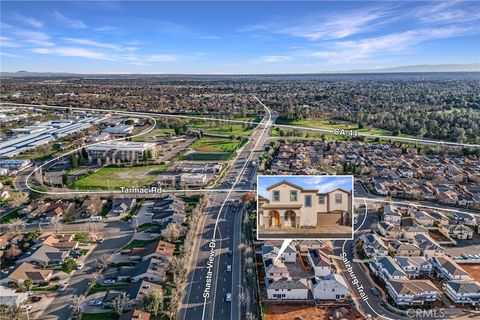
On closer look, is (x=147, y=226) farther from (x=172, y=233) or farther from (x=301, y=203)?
(x=301, y=203)

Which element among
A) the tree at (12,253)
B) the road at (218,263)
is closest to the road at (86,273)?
the tree at (12,253)

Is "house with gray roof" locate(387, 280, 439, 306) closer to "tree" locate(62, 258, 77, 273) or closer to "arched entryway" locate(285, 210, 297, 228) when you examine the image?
"arched entryway" locate(285, 210, 297, 228)

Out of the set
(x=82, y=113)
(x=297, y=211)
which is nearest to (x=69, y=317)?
(x=297, y=211)

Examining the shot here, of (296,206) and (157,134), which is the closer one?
(296,206)

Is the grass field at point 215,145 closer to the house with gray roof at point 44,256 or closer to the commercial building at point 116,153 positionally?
the commercial building at point 116,153

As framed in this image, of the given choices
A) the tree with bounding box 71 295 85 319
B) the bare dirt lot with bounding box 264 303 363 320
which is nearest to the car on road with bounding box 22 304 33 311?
the tree with bounding box 71 295 85 319

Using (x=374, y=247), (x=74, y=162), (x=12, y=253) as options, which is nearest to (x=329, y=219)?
(x=374, y=247)
